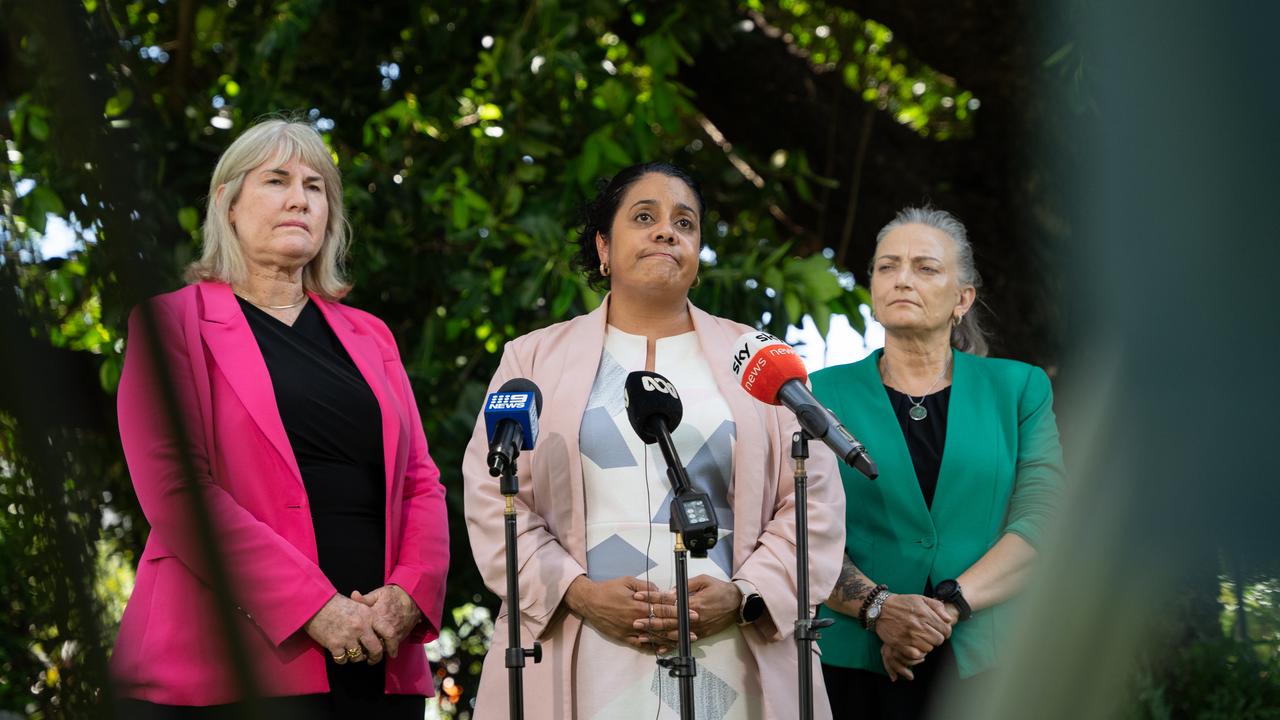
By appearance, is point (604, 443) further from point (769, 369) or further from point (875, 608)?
point (875, 608)

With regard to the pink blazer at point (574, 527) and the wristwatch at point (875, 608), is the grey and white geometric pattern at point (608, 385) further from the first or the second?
the wristwatch at point (875, 608)

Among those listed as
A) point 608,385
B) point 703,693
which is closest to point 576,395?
point 608,385

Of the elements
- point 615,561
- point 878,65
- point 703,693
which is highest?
point 878,65

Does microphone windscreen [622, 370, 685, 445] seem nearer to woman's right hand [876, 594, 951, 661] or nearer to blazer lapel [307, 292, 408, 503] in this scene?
blazer lapel [307, 292, 408, 503]

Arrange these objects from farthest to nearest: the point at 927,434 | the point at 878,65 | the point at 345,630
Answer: the point at 878,65
the point at 927,434
the point at 345,630

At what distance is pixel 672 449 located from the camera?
2408mm

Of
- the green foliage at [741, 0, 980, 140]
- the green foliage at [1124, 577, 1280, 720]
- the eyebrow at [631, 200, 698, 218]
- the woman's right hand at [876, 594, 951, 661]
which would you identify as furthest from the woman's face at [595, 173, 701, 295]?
the green foliage at [741, 0, 980, 140]

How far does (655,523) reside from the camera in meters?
2.77

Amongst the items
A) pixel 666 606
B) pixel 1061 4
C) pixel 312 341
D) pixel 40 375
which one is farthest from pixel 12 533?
pixel 312 341

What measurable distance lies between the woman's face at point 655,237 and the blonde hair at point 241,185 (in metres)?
0.60

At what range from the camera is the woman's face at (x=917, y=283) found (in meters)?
3.38

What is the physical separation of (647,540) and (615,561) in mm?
74

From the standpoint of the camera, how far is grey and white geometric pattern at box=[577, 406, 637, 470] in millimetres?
2809

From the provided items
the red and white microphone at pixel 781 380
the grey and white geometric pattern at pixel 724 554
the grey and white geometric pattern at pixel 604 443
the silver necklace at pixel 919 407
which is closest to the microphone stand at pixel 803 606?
the red and white microphone at pixel 781 380
